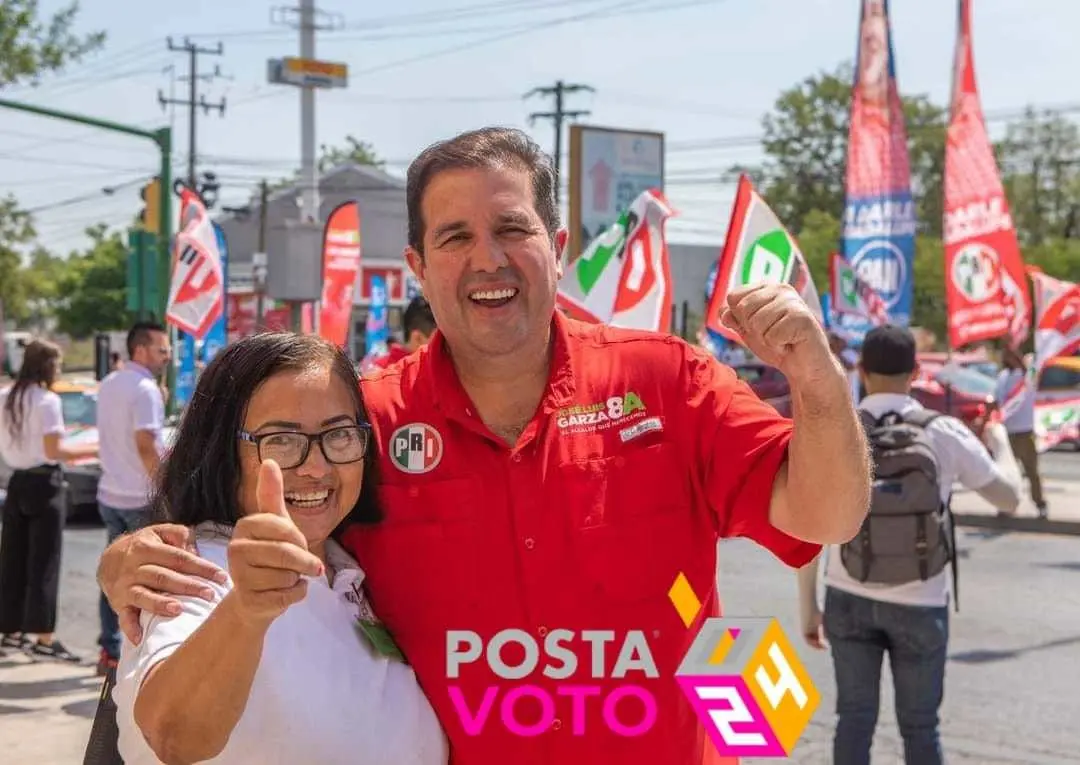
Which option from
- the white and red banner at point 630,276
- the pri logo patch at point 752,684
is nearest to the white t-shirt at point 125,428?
the white and red banner at point 630,276

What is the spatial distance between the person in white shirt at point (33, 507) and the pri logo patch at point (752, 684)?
6.89 meters

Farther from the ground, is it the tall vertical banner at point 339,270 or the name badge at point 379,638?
the tall vertical banner at point 339,270

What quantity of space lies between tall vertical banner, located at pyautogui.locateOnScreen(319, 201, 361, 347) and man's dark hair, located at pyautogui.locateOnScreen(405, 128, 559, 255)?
12558 millimetres

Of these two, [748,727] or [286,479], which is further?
[286,479]

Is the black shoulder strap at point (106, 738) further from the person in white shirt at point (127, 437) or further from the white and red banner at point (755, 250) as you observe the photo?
the person in white shirt at point (127, 437)

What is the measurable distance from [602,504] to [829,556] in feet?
9.24

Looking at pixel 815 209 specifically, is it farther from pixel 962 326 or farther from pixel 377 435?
pixel 377 435

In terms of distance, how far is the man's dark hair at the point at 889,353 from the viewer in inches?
186

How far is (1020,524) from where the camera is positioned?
1352 centimetres

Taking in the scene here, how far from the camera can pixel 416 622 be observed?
221cm

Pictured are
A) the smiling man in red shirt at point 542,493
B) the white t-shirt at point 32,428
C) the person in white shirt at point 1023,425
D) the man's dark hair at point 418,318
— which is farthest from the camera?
the person in white shirt at point 1023,425

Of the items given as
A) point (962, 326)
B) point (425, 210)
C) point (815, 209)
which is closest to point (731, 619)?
point (425, 210)

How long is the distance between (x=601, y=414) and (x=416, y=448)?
0.33m

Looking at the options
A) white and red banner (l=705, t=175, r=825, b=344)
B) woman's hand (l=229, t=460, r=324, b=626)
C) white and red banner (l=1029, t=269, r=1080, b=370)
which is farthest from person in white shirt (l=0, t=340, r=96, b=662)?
white and red banner (l=1029, t=269, r=1080, b=370)
